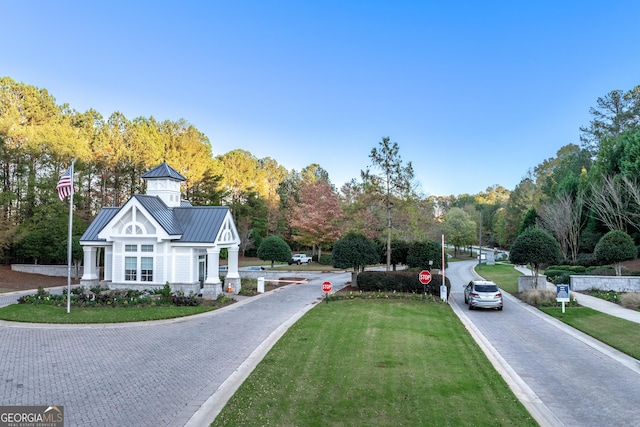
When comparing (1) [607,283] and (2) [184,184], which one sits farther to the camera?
(2) [184,184]

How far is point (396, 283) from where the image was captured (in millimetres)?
23672

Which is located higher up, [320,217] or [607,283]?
[320,217]

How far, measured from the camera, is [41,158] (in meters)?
35.4

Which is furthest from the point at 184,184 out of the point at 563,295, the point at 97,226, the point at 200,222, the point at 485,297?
the point at 563,295

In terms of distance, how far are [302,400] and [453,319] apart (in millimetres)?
11015

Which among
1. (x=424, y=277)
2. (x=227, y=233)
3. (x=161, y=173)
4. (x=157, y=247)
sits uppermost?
(x=161, y=173)

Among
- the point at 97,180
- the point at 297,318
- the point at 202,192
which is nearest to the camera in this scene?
the point at 297,318

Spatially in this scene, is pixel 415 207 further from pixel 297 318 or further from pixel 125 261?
pixel 125 261

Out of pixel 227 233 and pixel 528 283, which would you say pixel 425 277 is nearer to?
pixel 528 283

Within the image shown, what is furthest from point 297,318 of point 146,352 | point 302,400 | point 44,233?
point 44,233

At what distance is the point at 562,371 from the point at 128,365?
11745 millimetres

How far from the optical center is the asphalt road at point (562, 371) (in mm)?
7938

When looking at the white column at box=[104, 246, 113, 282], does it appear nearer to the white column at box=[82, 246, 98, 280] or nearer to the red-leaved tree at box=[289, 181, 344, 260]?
the white column at box=[82, 246, 98, 280]

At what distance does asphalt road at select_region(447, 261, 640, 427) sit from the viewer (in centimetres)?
794
